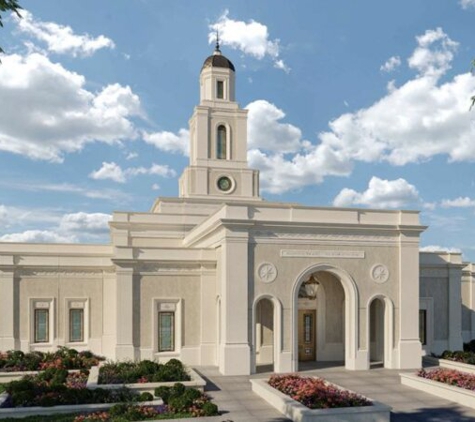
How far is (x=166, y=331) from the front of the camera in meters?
25.9

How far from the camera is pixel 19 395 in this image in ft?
55.5

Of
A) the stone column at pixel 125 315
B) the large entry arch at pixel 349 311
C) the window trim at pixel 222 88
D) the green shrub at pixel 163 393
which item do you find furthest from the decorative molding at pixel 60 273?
the window trim at pixel 222 88

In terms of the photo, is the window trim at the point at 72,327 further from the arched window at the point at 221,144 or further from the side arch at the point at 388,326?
the side arch at the point at 388,326

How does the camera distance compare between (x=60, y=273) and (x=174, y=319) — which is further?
(x=60, y=273)

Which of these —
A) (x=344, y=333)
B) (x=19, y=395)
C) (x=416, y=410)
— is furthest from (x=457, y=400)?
(x=19, y=395)

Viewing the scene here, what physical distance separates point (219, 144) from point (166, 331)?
1506 cm

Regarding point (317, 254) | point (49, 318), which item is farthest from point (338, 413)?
point (49, 318)

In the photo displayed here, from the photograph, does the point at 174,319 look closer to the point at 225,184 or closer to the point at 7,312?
the point at 7,312

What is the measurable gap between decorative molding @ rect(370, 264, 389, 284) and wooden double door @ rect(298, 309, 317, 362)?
387 cm

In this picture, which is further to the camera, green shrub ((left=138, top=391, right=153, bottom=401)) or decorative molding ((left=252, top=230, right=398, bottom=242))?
decorative molding ((left=252, top=230, right=398, bottom=242))

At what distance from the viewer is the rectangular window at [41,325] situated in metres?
28.4

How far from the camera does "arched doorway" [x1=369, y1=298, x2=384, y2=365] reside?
2661 centimetres

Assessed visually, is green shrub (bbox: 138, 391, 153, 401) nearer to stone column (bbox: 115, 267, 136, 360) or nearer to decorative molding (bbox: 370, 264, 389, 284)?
stone column (bbox: 115, 267, 136, 360)

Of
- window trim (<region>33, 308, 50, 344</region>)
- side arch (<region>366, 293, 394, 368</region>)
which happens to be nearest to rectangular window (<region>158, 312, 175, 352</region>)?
window trim (<region>33, 308, 50, 344</region>)
